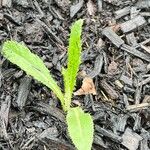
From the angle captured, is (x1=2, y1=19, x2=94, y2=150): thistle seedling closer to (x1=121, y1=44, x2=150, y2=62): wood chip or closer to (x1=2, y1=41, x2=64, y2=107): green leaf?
(x1=2, y1=41, x2=64, y2=107): green leaf

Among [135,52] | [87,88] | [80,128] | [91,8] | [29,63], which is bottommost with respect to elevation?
[80,128]

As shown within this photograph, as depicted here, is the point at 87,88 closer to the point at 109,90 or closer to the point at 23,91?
the point at 109,90

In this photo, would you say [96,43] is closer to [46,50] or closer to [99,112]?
[46,50]

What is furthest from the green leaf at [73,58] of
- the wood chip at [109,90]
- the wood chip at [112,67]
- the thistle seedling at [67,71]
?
the wood chip at [112,67]

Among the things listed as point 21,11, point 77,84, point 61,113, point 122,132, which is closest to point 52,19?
point 21,11

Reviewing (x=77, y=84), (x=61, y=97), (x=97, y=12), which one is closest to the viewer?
(x=61, y=97)

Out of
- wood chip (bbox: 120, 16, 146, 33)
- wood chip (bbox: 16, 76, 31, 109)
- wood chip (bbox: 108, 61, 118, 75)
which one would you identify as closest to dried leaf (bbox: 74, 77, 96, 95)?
wood chip (bbox: 108, 61, 118, 75)

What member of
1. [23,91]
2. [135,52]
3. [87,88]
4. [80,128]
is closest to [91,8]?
[135,52]
